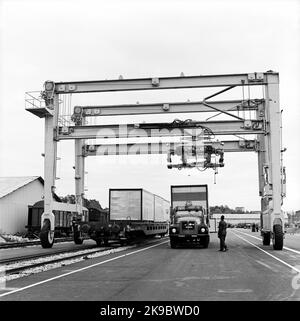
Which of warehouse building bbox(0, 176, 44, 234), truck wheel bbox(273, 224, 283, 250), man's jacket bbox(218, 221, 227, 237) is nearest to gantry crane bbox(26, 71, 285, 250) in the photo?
truck wheel bbox(273, 224, 283, 250)

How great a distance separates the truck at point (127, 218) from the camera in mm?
24453

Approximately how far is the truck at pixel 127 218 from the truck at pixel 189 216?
7.20 feet

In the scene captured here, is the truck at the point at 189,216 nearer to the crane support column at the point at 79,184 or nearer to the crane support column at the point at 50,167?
the crane support column at the point at 79,184

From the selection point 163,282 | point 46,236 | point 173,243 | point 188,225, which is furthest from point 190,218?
point 163,282

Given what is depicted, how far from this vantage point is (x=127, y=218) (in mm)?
26938

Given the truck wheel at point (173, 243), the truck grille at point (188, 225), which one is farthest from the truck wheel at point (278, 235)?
the truck wheel at point (173, 243)

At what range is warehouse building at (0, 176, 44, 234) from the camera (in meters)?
41.2

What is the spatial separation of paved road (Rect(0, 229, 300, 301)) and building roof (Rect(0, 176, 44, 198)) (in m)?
29.5

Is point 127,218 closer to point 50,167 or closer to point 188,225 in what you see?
point 188,225

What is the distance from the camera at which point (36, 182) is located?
1943 inches

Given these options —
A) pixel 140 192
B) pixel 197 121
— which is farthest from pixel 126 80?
pixel 140 192

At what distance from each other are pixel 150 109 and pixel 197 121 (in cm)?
289

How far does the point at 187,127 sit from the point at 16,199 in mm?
24290
